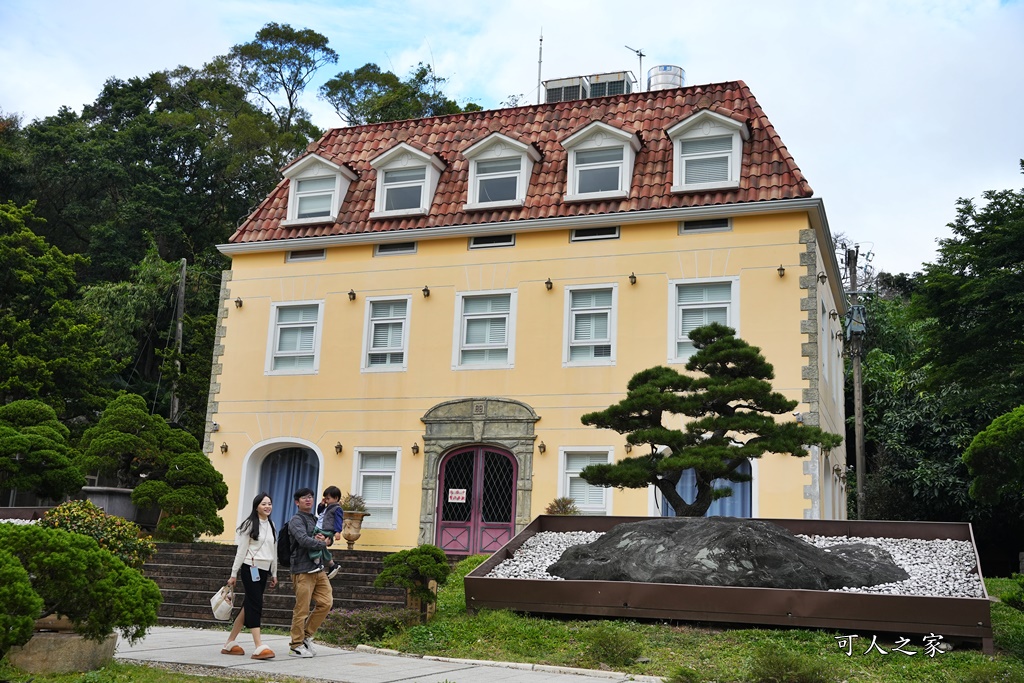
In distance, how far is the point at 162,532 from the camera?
17000mm

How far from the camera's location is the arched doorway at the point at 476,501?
1966 cm

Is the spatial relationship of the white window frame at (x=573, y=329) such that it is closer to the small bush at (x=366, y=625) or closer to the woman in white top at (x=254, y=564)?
the small bush at (x=366, y=625)

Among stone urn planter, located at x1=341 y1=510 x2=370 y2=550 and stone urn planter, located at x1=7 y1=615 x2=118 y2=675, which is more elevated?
stone urn planter, located at x1=341 y1=510 x2=370 y2=550

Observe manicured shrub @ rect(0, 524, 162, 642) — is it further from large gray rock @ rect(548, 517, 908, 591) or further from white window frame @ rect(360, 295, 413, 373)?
white window frame @ rect(360, 295, 413, 373)

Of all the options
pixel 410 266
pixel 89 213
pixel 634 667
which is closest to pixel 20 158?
pixel 89 213

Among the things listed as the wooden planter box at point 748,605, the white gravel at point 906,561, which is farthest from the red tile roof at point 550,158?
the wooden planter box at point 748,605

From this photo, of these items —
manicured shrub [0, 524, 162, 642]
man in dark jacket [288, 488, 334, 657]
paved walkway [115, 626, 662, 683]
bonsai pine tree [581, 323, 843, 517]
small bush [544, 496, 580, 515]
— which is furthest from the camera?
small bush [544, 496, 580, 515]

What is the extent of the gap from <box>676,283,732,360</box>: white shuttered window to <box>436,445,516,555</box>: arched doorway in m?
3.98

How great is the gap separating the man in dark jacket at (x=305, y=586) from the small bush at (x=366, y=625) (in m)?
0.92

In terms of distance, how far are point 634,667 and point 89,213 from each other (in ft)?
108

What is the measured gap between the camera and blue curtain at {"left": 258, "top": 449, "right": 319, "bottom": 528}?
70.5 feet

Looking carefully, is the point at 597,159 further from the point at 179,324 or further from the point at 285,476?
the point at 179,324

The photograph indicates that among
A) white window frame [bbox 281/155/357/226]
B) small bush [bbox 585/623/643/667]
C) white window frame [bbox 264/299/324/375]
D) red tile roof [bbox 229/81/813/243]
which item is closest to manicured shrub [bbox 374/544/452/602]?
small bush [bbox 585/623/643/667]

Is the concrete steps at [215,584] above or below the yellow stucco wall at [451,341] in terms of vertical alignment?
below
